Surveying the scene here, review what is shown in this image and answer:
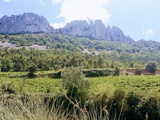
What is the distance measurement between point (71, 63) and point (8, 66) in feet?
53.3

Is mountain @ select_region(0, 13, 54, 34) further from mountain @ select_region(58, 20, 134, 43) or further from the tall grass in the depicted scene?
the tall grass

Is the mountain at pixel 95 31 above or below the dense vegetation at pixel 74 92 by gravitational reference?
above

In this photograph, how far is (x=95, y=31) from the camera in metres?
178

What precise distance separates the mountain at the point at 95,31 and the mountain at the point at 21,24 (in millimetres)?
17450

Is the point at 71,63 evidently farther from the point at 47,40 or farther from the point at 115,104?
the point at 47,40

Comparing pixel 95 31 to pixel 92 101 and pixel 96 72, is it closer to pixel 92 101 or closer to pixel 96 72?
pixel 96 72

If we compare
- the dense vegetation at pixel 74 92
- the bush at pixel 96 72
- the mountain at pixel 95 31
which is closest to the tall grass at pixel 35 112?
the dense vegetation at pixel 74 92

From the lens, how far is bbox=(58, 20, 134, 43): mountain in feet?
577

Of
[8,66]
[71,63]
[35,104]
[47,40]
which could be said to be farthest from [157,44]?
[35,104]

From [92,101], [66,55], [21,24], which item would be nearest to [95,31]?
[21,24]

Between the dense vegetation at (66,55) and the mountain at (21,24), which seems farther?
the mountain at (21,24)

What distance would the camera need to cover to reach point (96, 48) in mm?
145875

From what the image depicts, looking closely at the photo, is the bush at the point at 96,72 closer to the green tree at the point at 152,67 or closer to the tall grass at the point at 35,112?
the green tree at the point at 152,67

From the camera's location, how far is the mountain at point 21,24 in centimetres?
16075
